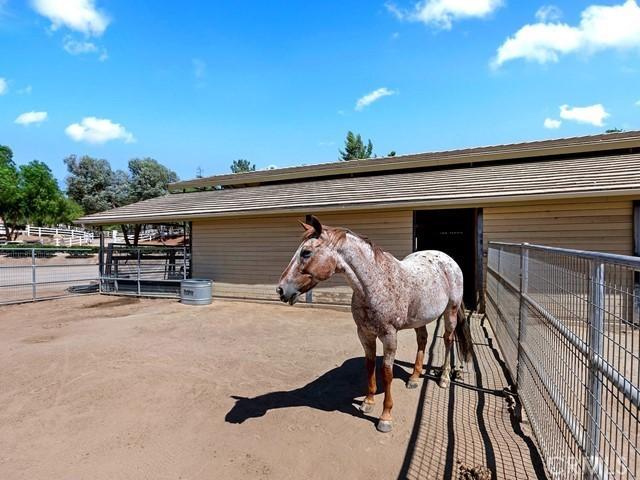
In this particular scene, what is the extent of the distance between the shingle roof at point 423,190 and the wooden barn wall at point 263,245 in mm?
497

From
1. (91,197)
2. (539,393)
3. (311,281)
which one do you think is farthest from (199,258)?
(91,197)

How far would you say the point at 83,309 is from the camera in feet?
32.2

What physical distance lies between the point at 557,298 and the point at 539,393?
1.01 m

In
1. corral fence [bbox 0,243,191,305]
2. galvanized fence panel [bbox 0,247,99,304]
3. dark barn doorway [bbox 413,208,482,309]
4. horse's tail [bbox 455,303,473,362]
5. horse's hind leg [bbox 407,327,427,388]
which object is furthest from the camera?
corral fence [bbox 0,243,191,305]

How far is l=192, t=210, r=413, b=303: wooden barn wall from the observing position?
9062 mm

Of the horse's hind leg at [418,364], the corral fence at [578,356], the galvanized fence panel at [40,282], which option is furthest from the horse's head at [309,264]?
the galvanized fence panel at [40,282]

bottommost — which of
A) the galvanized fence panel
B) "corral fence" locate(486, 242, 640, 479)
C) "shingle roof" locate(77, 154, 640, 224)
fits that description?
the galvanized fence panel

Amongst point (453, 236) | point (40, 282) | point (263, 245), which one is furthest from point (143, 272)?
point (453, 236)

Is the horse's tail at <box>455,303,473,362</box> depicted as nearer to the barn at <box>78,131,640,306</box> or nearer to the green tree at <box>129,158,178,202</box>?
the barn at <box>78,131,640,306</box>

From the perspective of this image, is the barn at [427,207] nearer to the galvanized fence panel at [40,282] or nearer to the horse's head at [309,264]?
the galvanized fence panel at [40,282]

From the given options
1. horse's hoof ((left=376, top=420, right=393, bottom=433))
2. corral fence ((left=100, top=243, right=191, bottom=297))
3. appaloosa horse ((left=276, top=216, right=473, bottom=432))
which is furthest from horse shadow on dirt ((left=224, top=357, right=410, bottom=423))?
corral fence ((left=100, top=243, right=191, bottom=297))

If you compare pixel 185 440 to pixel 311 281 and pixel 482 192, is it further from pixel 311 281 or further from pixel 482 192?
pixel 482 192

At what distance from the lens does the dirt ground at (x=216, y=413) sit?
2.90 meters

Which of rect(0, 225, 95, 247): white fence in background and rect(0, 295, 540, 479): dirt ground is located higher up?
rect(0, 225, 95, 247): white fence in background
